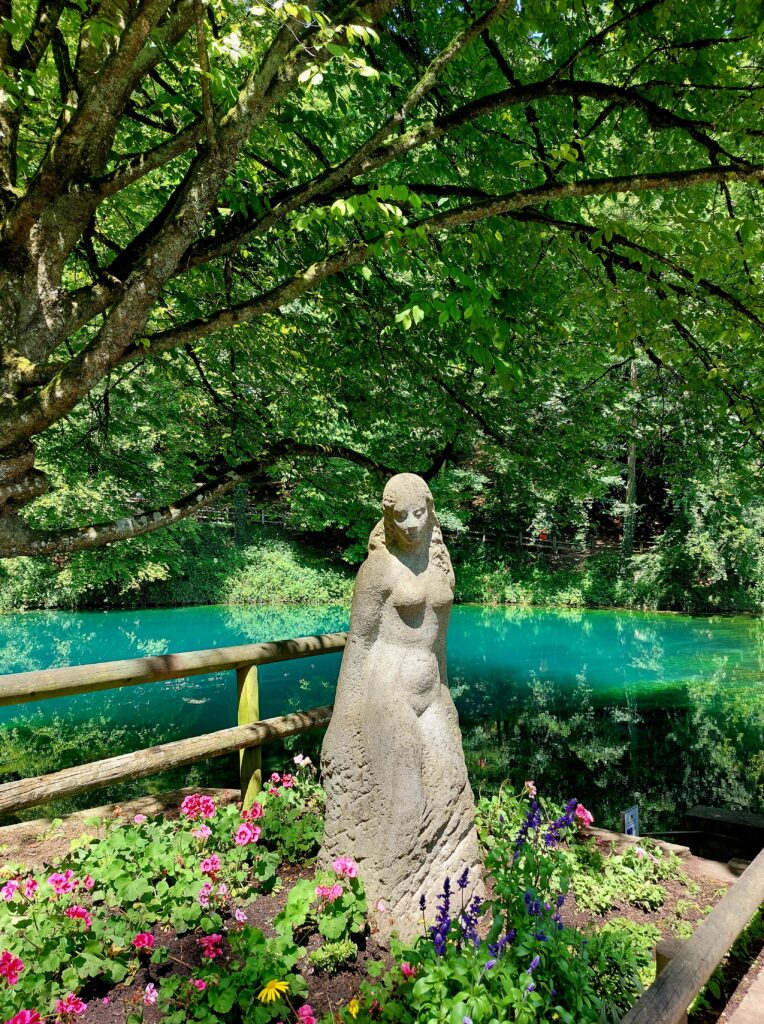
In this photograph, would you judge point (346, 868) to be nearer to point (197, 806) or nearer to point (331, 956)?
point (331, 956)

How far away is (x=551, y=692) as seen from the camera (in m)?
12.5

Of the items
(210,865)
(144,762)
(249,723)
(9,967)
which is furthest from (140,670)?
(9,967)

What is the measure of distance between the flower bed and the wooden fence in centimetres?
33

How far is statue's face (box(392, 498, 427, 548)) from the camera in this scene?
10.5ft

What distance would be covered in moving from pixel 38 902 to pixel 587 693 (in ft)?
37.0

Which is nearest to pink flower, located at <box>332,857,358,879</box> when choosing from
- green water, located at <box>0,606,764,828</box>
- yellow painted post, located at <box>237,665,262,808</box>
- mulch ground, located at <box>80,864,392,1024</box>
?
mulch ground, located at <box>80,864,392,1024</box>

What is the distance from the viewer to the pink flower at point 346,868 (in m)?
2.98

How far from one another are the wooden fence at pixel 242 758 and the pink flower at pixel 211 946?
95cm

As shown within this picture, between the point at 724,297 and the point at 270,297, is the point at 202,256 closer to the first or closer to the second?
the point at 270,297

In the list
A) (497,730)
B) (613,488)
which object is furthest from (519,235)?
(613,488)

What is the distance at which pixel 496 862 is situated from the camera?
2877mm

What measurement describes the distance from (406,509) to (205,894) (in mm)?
2004

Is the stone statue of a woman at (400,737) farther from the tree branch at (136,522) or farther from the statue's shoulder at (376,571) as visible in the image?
the tree branch at (136,522)

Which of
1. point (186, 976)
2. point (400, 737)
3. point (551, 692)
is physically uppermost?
point (400, 737)
